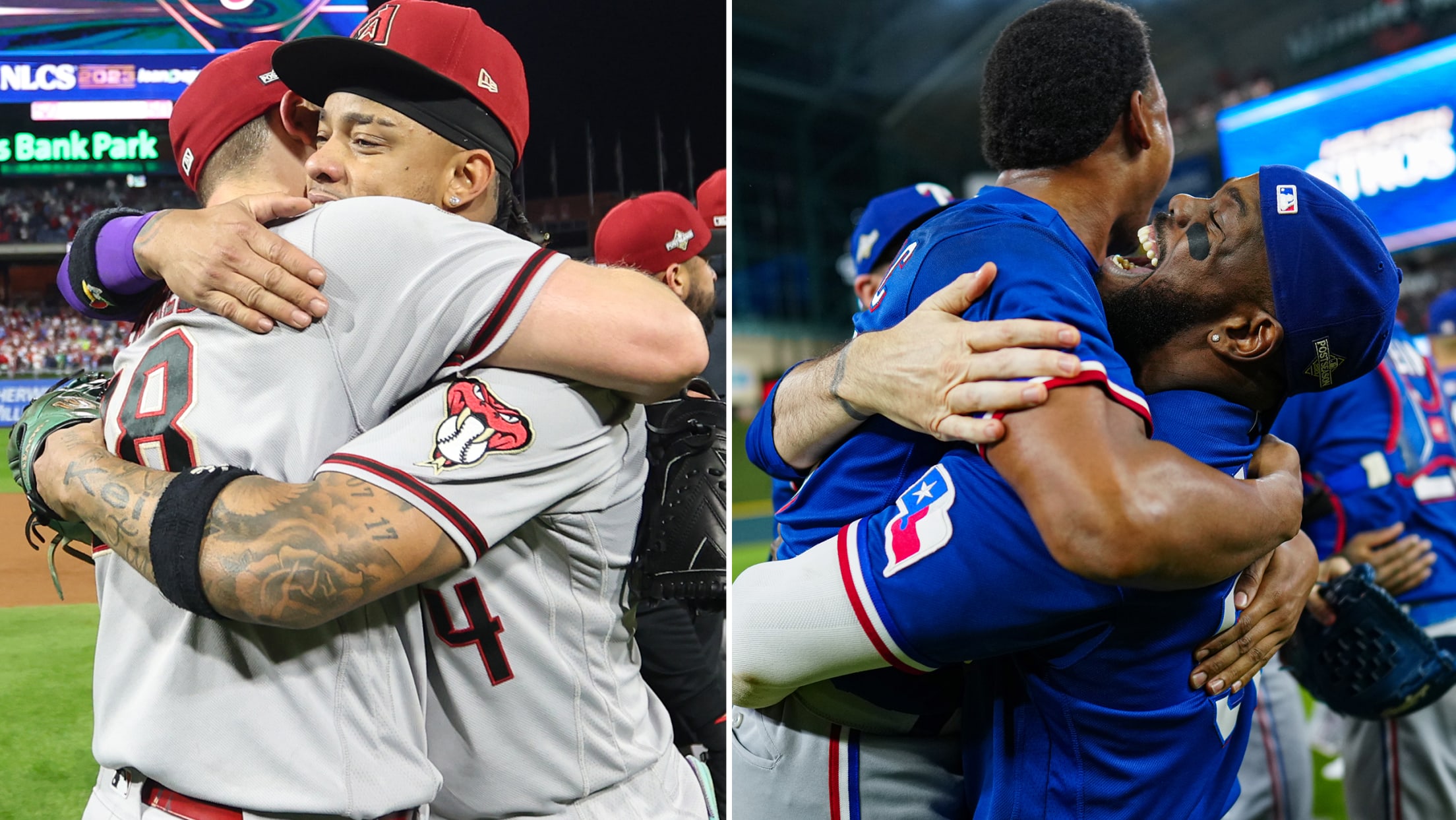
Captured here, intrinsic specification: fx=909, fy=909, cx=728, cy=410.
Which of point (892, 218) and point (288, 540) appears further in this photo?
point (892, 218)

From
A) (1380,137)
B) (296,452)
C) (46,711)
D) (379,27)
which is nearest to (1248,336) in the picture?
(296,452)

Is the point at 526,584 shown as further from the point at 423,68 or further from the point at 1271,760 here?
the point at 1271,760

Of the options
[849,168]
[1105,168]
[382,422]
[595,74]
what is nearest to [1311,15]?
[849,168]

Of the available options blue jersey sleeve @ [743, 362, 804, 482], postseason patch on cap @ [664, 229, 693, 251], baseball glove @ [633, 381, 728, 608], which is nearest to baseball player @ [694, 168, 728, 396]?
postseason patch on cap @ [664, 229, 693, 251]

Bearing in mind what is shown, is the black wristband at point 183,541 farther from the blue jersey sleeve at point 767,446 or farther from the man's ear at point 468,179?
the blue jersey sleeve at point 767,446

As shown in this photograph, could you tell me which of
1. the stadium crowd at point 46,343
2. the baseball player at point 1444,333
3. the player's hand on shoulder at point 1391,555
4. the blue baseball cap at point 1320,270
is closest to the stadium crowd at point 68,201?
the stadium crowd at point 46,343

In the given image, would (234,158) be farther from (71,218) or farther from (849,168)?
(849,168)

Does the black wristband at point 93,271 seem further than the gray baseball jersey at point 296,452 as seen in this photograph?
Yes
